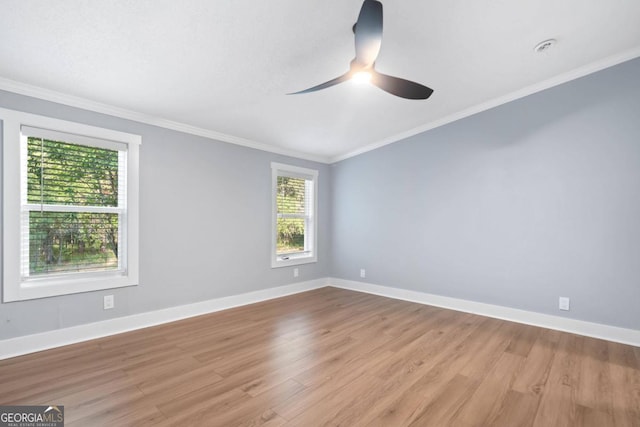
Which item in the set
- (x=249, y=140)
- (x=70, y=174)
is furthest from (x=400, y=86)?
(x=70, y=174)

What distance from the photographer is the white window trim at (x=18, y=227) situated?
2389 mm

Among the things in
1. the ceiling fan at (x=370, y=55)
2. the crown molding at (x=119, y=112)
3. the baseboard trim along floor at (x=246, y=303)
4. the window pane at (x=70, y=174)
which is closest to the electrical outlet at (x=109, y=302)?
the baseboard trim along floor at (x=246, y=303)

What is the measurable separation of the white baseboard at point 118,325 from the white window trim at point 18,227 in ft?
1.15

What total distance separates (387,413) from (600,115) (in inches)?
140

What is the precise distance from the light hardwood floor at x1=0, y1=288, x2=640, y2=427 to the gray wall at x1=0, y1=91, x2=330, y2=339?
355 millimetres

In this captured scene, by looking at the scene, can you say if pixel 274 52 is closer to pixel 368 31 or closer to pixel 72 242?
pixel 368 31

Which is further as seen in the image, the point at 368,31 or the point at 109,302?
the point at 109,302

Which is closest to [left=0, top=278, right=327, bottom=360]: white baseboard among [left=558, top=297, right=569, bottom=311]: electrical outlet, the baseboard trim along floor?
the baseboard trim along floor

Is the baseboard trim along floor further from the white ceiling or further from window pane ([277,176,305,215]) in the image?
the white ceiling

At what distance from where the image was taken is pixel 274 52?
7.50 feet

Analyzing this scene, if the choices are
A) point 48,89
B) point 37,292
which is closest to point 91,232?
point 37,292

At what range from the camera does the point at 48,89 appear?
2.54 m

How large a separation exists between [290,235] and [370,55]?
133 inches

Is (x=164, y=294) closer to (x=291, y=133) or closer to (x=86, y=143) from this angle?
(x=86, y=143)
